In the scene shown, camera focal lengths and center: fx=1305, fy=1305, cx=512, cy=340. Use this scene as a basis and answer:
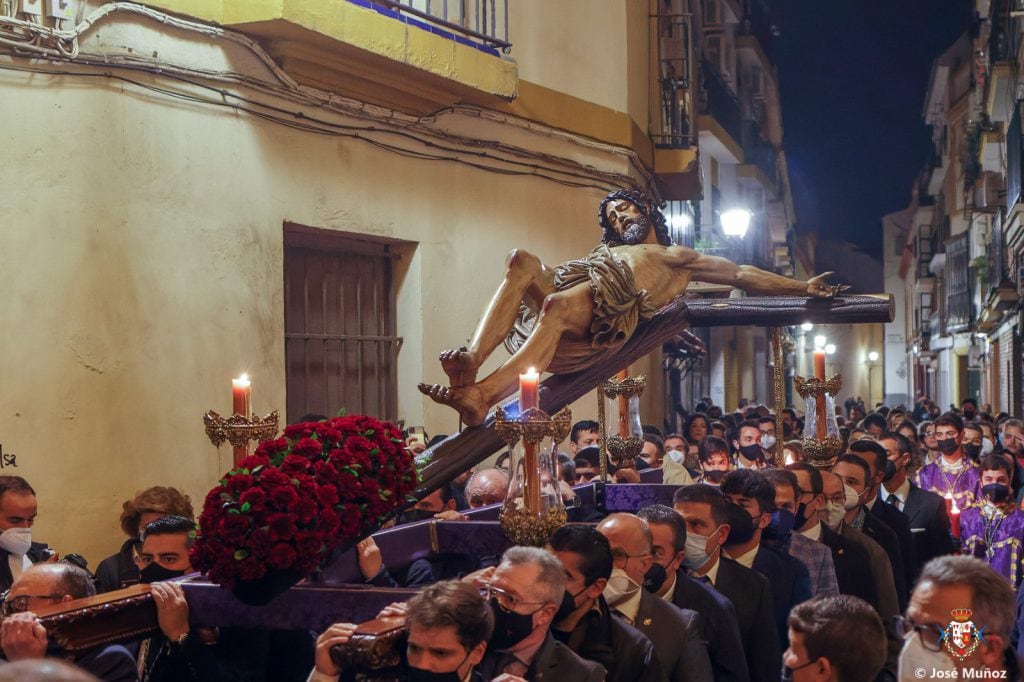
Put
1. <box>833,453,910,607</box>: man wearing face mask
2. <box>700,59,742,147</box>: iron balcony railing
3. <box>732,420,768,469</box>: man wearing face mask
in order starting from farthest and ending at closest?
<box>700,59,742,147</box>: iron balcony railing → <box>732,420,768,469</box>: man wearing face mask → <box>833,453,910,607</box>: man wearing face mask

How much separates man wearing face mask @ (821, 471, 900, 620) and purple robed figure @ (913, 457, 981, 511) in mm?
2929

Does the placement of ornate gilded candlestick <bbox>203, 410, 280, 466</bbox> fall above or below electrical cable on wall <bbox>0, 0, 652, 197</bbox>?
below

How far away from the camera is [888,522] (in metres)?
6.90

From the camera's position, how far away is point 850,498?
6.49 m

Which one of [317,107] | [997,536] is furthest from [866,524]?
[317,107]

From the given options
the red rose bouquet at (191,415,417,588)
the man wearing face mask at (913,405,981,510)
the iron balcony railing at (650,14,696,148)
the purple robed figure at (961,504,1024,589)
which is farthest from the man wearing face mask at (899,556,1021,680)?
the iron balcony railing at (650,14,696,148)

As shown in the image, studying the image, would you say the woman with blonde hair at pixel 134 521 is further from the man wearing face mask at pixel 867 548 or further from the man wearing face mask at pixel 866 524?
the man wearing face mask at pixel 866 524

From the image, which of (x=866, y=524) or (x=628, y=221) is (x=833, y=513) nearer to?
(x=866, y=524)

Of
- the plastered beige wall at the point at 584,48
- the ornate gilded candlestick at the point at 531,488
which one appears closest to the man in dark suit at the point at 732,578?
the ornate gilded candlestick at the point at 531,488

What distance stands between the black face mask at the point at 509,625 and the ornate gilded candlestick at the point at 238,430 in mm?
1485

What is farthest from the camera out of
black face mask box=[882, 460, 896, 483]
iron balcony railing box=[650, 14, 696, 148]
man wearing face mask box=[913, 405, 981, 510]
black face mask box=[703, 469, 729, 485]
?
iron balcony railing box=[650, 14, 696, 148]

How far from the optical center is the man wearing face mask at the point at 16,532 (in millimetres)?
5445

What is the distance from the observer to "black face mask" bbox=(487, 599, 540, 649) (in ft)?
12.2

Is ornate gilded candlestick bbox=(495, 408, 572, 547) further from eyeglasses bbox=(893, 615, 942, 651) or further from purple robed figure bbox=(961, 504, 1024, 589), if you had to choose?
purple robed figure bbox=(961, 504, 1024, 589)
